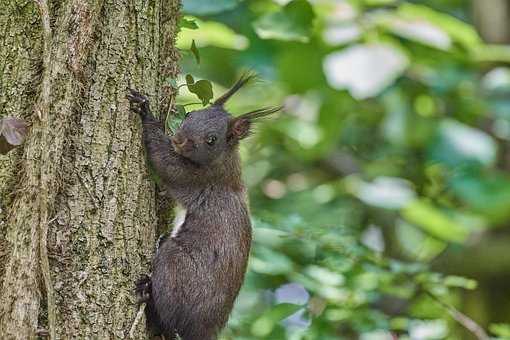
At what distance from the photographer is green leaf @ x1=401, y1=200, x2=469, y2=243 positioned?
17.1 ft

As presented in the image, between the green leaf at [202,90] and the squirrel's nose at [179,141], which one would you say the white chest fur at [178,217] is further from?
the green leaf at [202,90]

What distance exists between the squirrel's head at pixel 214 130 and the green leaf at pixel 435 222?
6.23 feet

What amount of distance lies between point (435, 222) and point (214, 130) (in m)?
2.09

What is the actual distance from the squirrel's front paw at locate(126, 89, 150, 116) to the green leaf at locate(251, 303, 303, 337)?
1306 millimetres

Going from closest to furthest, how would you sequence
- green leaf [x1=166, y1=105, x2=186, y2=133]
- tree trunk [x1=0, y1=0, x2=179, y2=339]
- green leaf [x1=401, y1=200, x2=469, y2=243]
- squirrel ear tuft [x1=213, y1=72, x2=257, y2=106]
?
1. tree trunk [x1=0, y1=0, x2=179, y2=339]
2. green leaf [x1=166, y1=105, x2=186, y2=133]
3. squirrel ear tuft [x1=213, y1=72, x2=257, y2=106]
4. green leaf [x1=401, y1=200, x2=469, y2=243]

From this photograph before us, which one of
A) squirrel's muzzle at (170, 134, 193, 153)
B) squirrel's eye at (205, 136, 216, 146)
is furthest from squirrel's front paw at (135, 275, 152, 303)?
squirrel's eye at (205, 136, 216, 146)

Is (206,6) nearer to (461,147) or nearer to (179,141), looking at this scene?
(179,141)

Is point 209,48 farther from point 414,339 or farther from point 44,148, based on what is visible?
point 44,148

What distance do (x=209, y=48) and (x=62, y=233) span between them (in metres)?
2.45

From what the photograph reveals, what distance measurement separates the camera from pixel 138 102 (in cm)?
269

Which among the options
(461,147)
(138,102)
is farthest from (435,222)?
(138,102)

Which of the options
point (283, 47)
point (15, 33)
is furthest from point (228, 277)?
point (283, 47)

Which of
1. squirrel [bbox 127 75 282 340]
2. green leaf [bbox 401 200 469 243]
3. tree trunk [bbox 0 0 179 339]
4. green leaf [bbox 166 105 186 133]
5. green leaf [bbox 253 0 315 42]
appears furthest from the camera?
green leaf [bbox 401 200 469 243]

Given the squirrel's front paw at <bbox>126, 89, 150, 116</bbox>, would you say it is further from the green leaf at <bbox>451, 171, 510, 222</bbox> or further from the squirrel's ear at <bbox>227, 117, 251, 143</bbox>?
the green leaf at <bbox>451, 171, 510, 222</bbox>
